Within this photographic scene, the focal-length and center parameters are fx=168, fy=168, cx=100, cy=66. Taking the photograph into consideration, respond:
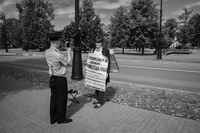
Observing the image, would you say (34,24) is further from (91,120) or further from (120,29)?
(91,120)

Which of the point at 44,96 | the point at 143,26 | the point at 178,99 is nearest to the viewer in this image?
the point at 178,99

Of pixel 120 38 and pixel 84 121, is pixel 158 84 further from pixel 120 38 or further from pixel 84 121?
pixel 120 38

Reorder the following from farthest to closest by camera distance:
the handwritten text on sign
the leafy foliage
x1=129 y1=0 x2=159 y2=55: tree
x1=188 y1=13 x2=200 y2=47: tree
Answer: x1=188 y1=13 x2=200 y2=47: tree
the leafy foliage
x1=129 y1=0 x2=159 y2=55: tree
the handwritten text on sign

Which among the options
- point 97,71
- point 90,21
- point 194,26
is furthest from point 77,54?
point 194,26

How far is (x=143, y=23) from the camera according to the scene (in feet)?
87.4

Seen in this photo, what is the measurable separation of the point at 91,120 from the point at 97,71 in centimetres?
133

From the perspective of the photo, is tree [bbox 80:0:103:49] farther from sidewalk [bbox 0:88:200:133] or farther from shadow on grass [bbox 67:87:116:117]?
sidewalk [bbox 0:88:200:133]

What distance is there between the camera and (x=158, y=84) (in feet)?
24.8

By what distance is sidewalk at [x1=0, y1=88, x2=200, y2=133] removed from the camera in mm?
3439

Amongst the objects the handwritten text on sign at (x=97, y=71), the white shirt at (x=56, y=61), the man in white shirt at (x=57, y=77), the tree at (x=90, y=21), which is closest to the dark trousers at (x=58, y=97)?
the man in white shirt at (x=57, y=77)

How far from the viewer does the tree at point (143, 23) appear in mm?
26953

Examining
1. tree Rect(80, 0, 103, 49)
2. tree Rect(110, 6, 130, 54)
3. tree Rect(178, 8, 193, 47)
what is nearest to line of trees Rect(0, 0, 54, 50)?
tree Rect(80, 0, 103, 49)

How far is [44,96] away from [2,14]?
45999mm

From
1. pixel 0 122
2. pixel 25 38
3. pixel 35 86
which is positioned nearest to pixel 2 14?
pixel 25 38
